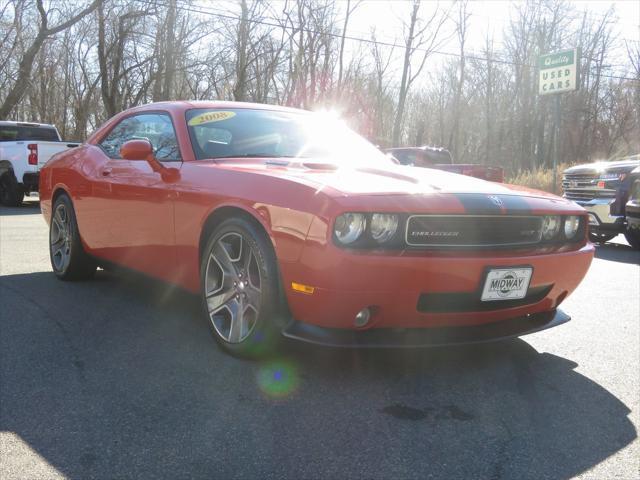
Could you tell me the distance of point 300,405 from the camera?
2.61 meters

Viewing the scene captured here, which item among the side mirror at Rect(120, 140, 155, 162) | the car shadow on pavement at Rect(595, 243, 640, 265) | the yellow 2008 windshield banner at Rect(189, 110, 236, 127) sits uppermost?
the yellow 2008 windshield banner at Rect(189, 110, 236, 127)

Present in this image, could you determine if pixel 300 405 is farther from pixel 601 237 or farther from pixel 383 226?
pixel 601 237

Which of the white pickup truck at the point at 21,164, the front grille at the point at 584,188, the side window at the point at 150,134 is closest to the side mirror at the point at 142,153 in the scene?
the side window at the point at 150,134

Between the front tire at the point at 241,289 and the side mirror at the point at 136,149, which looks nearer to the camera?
the front tire at the point at 241,289

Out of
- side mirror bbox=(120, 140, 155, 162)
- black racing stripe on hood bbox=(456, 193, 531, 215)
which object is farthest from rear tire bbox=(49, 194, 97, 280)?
black racing stripe on hood bbox=(456, 193, 531, 215)

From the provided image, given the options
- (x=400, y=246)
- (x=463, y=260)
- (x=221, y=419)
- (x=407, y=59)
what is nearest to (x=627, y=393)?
(x=463, y=260)

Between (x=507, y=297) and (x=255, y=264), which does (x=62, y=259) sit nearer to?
(x=255, y=264)

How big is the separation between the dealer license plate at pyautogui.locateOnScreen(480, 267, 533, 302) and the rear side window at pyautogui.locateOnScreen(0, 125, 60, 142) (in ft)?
43.6

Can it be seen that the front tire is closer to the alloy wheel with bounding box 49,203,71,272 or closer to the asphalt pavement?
the asphalt pavement

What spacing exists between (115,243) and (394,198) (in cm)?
237

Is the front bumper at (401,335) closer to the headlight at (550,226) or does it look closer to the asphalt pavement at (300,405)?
the asphalt pavement at (300,405)

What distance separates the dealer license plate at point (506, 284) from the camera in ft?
9.28

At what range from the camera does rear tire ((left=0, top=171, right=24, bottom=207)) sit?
12797mm

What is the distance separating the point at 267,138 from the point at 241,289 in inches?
48.8
